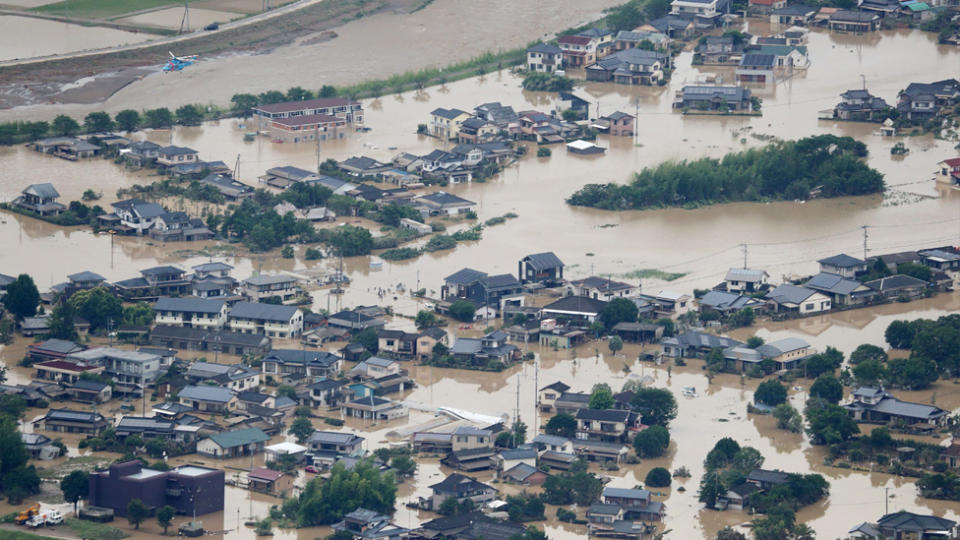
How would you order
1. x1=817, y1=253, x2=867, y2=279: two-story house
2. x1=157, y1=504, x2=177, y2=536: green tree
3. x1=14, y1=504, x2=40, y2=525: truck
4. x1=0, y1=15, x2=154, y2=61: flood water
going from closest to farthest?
1. x1=157, y1=504, x2=177, y2=536: green tree
2. x1=14, y1=504, x2=40, y2=525: truck
3. x1=817, y1=253, x2=867, y2=279: two-story house
4. x1=0, y1=15, x2=154, y2=61: flood water

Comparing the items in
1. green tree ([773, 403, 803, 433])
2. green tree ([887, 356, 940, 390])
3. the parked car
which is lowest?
the parked car

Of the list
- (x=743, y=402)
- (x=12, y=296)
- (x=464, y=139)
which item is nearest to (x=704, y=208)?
(x=464, y=139)

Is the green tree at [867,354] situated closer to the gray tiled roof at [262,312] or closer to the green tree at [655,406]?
the green tree at [655,406]

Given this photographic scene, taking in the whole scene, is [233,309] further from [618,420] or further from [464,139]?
[464,139]

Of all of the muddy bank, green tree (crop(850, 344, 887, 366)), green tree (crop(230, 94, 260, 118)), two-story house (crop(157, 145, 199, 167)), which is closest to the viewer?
green tree (crop(850, 344, 887, 366))

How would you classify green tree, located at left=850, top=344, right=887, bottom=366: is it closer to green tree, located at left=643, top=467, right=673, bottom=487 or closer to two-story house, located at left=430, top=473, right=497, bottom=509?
green tree, located at left=643, top=467, right=673, bottom=487

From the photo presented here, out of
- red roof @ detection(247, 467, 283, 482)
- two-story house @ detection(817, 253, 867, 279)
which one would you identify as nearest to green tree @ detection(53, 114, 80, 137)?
two-story house @ detection(817, 253, 867, 279)
